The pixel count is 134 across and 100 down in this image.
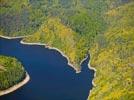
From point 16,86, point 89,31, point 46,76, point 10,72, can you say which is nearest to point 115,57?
point 46,76

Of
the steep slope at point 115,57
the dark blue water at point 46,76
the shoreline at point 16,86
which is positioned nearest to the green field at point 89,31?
the steep slope at point 115,57

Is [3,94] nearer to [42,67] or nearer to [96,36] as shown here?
[42,67]

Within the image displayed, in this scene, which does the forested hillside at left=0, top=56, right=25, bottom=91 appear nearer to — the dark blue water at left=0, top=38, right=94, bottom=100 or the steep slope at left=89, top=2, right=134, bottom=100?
the dark blue water at left=0, top=38, right=94, bottom=100

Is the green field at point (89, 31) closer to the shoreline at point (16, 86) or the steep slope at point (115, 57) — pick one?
the steep slope at point (115, 57)

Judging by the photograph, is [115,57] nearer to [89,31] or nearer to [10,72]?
[89,31]

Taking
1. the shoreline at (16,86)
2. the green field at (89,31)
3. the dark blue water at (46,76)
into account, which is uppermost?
the green field at (89,31)
